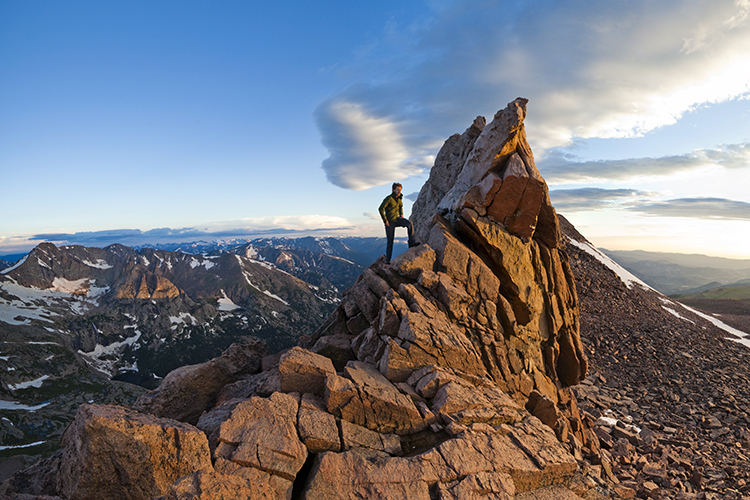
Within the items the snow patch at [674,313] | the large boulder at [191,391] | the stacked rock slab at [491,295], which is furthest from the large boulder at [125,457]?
the snow patch at [674,313]

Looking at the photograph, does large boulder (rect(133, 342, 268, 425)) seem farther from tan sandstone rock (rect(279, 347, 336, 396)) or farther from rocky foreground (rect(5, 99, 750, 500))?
tan sandstone rock (rect(279, 347, 336, 396))

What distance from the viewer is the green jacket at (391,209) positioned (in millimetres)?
27609

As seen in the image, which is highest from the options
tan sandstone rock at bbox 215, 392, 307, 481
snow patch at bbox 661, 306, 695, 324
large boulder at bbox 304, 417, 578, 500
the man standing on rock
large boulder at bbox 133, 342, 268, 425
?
the man standing on rock

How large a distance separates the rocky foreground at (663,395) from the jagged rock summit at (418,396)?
4917 millimetres

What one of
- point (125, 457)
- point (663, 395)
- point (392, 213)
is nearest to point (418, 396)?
point (125, 457)

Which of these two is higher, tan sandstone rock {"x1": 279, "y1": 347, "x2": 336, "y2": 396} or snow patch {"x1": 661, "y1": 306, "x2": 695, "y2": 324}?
tan sandstone rock {"x1": 279, "y1": 347, "x2": 336, "y2": 396}

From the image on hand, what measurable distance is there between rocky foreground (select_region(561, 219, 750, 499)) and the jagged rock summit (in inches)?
194

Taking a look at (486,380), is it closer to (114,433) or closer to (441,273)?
(441,273)

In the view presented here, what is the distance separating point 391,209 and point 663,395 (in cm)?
3788

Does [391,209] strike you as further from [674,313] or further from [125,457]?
[674,313]

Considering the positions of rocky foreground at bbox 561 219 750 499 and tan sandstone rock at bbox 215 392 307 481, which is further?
rocky foreground at bbox 561 219 750 499

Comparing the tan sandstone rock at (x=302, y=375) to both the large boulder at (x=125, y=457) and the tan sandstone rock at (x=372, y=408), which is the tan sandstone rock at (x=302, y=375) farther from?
the large boulder at (x=125, y=457)

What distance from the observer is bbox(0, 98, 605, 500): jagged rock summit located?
1182cm

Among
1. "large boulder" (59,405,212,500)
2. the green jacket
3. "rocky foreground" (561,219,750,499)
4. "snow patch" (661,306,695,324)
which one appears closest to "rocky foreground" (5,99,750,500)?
"large boulder" (59,405,212,500)
